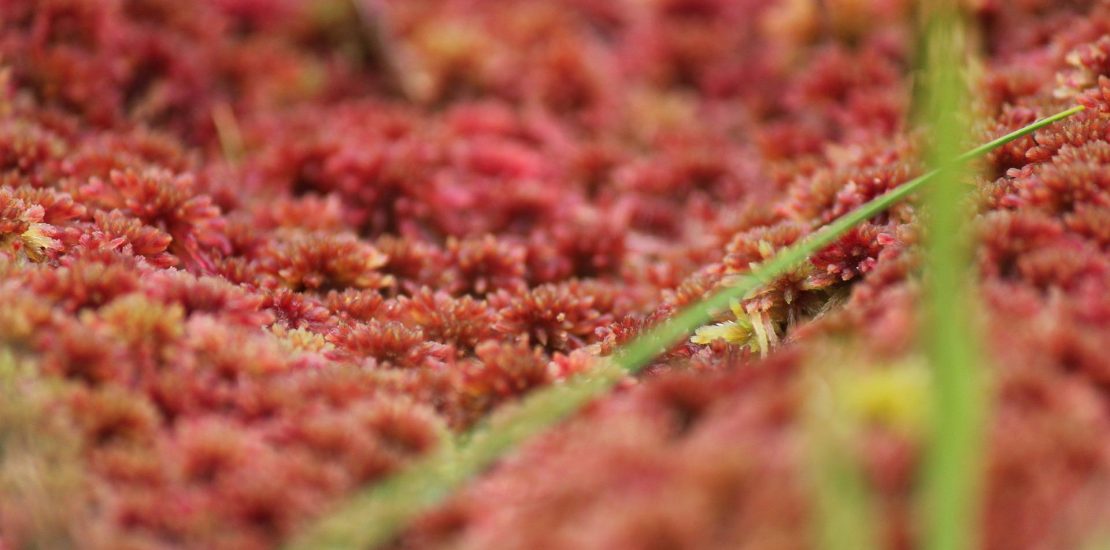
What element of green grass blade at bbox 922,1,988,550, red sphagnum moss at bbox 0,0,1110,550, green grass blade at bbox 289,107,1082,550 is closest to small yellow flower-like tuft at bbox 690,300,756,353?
red sphagnum moss at bbox 0,0,1110,550

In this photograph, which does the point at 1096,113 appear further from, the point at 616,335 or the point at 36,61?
the point at 36,61

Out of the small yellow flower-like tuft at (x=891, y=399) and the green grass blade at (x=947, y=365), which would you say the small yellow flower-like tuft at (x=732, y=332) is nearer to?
the small yellow flower-like tuft at (x=891, y=399)

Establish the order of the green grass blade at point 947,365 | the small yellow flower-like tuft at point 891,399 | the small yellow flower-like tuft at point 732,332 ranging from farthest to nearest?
the small yellow flower-like tuft at point 732,332, the small yellow flower-like tuft at point 891,399, the green grass blade at point 947,365

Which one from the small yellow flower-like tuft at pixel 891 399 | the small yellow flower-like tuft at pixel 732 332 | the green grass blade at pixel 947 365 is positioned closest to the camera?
the green grass blade at pixel 947 365

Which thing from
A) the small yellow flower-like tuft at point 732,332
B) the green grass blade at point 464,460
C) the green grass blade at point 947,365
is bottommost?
the green grass blade at point 947,365

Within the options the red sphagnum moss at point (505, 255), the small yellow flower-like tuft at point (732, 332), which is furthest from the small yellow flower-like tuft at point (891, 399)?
the small yellow flower-like tuft at point (732, 332)

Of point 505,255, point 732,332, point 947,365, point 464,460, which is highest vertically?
point 505,255

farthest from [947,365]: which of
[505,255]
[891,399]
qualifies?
[505,255]

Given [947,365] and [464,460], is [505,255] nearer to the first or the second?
[464,460]
